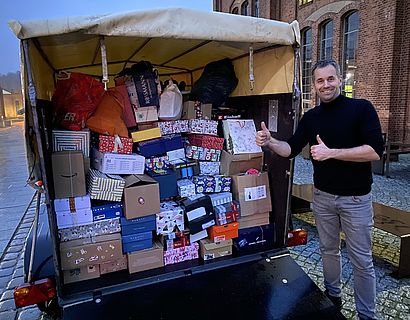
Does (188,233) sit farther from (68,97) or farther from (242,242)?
(68,97)

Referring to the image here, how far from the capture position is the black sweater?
2.17 m

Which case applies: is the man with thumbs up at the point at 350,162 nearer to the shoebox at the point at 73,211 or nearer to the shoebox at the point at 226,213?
the shoebox at the point at 226,213

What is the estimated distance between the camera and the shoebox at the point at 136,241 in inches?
99.4

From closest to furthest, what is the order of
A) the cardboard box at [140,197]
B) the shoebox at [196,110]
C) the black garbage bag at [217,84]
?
the cardboard box at [140,197], the shoebox at [196,110], the black garbage bag at [217,84]

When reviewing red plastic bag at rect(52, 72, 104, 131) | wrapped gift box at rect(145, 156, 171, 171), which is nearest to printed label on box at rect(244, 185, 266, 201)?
wrapped gift box at rect(145, 156, 171, 171)

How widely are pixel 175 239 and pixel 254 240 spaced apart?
77 cm

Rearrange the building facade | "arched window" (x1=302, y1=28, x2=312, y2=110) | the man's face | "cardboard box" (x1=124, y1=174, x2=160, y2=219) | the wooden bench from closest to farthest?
the man's face → "cardboard box" (x1=124, y1=174, x2=160, y2=219) → the wooden bench → the building facade → "arched window" (x1=302, y1=28, x2=312, y2=110)

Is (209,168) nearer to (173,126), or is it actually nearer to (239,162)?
(239,162)

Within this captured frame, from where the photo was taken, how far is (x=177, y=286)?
2389 millimetres

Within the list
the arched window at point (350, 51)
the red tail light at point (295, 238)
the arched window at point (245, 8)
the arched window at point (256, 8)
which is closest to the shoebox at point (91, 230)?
the red tail light at point (295, 238)

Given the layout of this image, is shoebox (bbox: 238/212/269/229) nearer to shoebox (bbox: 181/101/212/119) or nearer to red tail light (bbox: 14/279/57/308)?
shoebox (bbox: 181/101/212/119)

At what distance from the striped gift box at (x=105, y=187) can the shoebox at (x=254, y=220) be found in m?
1.14

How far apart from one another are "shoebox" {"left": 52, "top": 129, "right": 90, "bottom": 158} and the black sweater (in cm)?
190

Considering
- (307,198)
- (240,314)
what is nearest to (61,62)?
(240,314)
